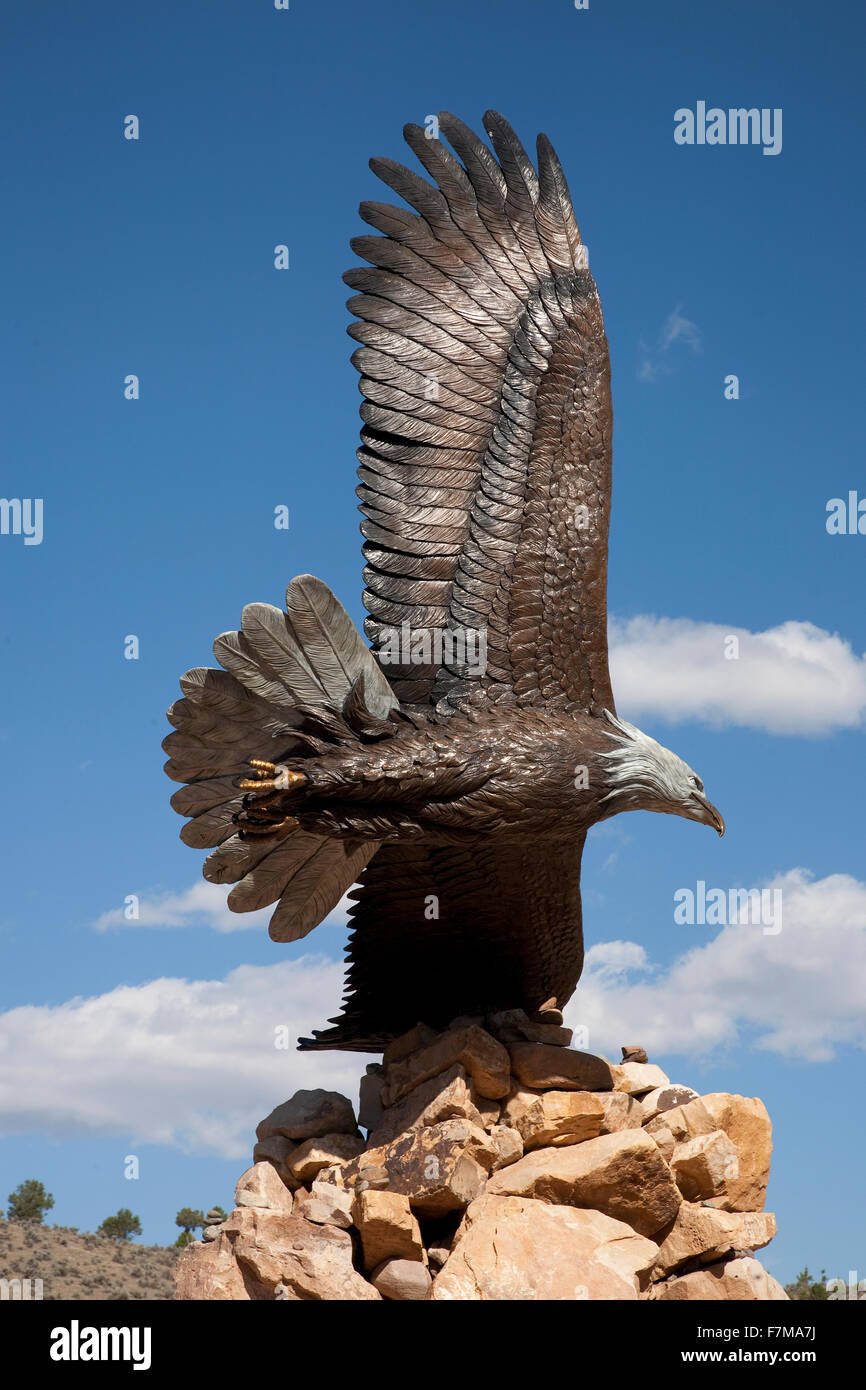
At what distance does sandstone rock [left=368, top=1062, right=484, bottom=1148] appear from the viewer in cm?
834

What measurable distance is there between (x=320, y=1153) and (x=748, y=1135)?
273cm

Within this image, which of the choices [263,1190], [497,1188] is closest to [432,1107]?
[497,1188]

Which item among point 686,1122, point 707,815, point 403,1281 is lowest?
point 403,1281

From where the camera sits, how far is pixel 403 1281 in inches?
299

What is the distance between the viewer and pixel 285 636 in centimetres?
809

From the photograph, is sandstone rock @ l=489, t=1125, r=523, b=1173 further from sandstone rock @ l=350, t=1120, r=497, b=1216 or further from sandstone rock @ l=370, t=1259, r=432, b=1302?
sandstone rock @ l=370, t=1259, r=432, b=1302

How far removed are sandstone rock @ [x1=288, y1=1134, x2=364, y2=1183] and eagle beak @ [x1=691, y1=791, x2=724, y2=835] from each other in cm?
299

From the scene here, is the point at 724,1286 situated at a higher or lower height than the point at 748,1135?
lower

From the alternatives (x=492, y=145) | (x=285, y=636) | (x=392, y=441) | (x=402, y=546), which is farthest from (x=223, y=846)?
(x=492, y=145)

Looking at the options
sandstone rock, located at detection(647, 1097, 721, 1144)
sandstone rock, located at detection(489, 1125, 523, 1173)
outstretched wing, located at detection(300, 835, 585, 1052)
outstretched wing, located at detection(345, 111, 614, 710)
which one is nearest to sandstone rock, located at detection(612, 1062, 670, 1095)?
sandstone rock, located at detection(647, 1097, 721, 1144)

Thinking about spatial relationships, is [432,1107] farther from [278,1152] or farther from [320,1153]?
[278,1152]
